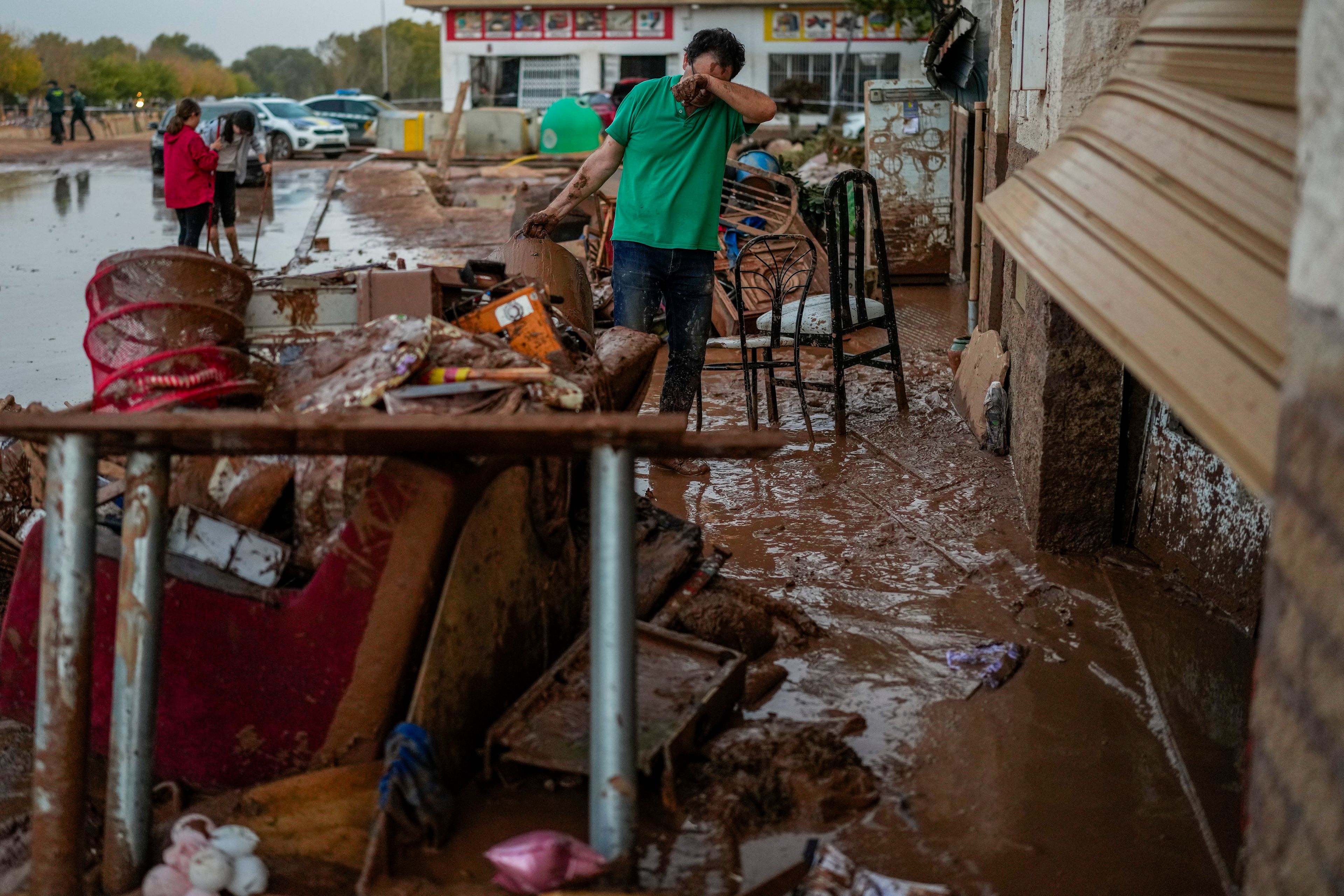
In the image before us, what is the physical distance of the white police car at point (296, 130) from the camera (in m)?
29.0

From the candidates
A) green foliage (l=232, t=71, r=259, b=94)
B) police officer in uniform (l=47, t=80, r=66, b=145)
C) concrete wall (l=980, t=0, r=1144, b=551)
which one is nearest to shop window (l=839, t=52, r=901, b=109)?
police officer in uniform (l=47, t=80, r=66, b=145)

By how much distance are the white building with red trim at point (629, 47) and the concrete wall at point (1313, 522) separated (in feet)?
121

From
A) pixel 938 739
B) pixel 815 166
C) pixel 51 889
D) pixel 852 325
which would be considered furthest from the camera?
pixel 815 166

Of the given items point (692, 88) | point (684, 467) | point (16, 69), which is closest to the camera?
point (692, 88)

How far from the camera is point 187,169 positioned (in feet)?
37.7

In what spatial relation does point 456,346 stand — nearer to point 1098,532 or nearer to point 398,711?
point 398,711

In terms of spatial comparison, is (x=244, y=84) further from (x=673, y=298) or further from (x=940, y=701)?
(x=940, y=701)

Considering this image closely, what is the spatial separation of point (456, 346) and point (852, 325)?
140 inches

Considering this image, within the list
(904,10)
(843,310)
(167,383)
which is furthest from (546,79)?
(167,383)

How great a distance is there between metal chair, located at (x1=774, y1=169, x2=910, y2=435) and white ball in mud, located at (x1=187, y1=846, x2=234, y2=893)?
4.10 m

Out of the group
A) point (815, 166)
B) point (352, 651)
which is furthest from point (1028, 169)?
point (815, 166)

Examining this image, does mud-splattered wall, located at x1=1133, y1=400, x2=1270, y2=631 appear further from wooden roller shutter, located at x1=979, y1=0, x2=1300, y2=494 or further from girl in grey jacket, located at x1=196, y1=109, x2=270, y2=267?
girl in grey jacket, located at x1=196, y1=109, x2=270, y2=267

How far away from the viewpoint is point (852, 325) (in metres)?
6.45

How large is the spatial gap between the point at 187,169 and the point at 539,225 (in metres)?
7.75
